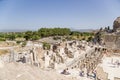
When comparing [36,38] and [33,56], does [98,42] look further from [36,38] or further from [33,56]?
[33,56]

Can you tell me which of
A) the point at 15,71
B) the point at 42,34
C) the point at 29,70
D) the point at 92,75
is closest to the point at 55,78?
the point at 29,70

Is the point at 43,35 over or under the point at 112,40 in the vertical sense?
under

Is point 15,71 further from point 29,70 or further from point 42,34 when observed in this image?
point 42,34

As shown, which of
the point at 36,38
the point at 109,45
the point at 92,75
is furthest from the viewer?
the point at 36,38

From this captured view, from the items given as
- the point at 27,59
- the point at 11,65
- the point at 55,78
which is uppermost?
the point at 11,65

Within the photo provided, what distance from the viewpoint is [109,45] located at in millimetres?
20609

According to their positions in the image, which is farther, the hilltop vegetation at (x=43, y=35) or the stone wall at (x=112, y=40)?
the hilltop vegetation at (x=43, y=35)

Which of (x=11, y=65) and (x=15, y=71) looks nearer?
(x=15, y=71)

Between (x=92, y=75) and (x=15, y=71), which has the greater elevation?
(x=15, y=71)

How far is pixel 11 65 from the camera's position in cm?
301

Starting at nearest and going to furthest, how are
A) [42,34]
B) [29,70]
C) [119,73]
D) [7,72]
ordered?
[7,72]
[29,70]
[119,73]
[42,34]

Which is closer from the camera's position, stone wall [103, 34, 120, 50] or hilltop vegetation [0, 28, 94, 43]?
stone wall [103, 34, 120, 50]

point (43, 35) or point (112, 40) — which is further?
point (43, 35)

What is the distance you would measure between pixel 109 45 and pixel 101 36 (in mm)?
1928
